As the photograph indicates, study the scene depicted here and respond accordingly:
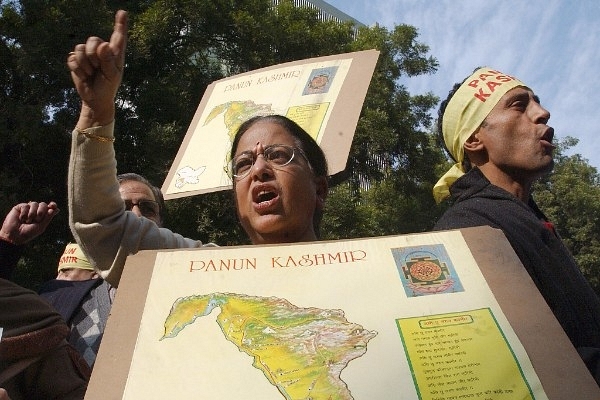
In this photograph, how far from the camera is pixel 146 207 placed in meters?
2.62

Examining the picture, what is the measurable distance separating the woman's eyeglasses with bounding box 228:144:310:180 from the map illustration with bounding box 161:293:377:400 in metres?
0.59


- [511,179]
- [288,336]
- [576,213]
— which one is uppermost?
[511,179]

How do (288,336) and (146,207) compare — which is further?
(146,207)

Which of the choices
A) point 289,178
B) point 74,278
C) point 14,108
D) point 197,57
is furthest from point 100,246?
point 197,57

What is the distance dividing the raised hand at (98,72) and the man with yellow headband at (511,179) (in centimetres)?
80

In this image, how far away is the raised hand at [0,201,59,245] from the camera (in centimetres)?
234

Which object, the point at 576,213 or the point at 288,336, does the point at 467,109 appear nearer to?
the point at 288,336

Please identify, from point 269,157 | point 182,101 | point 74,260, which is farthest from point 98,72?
point 182,101

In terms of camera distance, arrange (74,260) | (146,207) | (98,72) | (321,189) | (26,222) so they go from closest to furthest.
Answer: (98,72) → (321,189) → (26,222) → (146,207) → (74,260)

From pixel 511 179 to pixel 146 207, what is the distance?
122 centimetres

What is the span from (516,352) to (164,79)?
11100mm

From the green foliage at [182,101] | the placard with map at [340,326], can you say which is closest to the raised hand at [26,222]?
the placard with map at [340,326]

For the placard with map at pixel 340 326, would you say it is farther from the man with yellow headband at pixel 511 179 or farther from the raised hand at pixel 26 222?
the raised hand at pixel 26 222

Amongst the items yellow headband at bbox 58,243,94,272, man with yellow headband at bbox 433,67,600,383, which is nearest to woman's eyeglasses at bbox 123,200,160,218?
yellow headband at bbox 58,243,94,272
